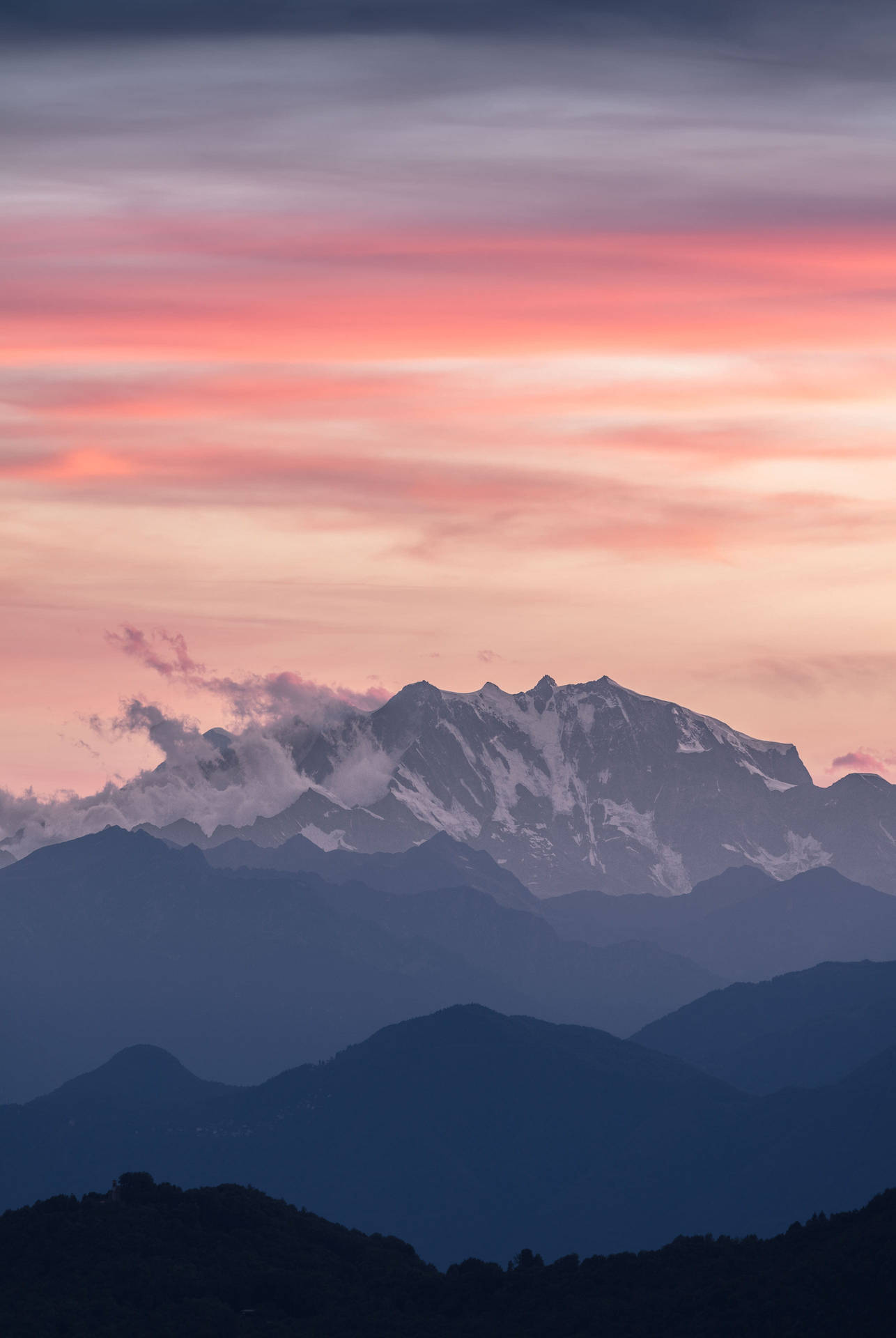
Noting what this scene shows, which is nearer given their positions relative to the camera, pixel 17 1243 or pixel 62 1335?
pixel 62 1335

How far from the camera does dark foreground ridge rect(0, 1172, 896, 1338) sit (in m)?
174

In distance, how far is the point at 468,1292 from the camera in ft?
631

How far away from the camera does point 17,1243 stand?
645 feet

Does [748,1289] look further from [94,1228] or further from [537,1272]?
[94,1228]

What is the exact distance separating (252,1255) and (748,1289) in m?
50.8

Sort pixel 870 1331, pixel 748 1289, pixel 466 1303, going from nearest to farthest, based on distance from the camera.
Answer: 1. pixel 870 1331
2. pixel 748 1289
3. pixel 466 1303

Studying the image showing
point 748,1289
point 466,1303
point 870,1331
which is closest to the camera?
point 870,1331

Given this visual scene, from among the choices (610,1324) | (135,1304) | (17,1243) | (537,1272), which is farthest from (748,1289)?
(17,1243)

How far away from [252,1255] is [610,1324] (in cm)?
3919

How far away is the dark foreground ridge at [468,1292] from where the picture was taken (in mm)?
173625

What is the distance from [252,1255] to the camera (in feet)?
654

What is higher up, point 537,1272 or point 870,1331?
point 870,1331

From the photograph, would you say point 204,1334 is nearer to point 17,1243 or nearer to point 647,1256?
point 17,1243

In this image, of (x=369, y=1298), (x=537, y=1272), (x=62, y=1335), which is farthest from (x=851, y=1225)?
(x=62, y=1335)
